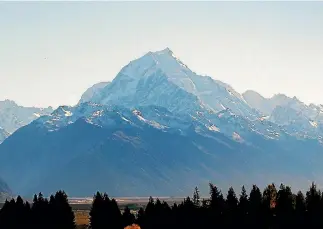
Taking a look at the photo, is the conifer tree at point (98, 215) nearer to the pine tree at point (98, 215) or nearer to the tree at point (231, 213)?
the pine tree at point (98, 215)

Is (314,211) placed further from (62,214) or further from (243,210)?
(62,214)

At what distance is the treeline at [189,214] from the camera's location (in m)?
179

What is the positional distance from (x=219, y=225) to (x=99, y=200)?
30377 mm

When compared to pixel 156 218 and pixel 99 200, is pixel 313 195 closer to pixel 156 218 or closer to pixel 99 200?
pixel 156 218

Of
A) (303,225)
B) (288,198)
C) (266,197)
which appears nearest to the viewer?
(303,225)

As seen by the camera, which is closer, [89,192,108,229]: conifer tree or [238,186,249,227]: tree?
[238,186,249,227]: tree

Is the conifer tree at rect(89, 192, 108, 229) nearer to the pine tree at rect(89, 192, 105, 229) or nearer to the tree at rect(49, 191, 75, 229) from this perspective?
the pine tree at rect(89, 192, 105, 229)

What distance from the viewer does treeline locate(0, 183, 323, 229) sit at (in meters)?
179

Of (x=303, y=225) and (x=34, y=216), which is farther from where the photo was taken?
(x=34, y=216)

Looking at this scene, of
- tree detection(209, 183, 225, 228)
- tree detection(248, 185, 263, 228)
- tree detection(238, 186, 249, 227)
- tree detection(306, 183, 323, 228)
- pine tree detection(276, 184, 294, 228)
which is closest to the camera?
tree detection(306, 183, 323, 228)

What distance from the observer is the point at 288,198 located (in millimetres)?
185500

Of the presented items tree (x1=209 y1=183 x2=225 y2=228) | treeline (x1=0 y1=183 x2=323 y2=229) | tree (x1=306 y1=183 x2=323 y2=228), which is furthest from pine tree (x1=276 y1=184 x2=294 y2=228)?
tree (x1=209 y1=183 x2=225 y2=228)

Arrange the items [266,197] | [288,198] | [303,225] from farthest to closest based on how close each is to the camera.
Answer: [266,197], [288,198], [303,225]

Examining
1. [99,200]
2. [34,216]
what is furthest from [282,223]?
[34,216]
